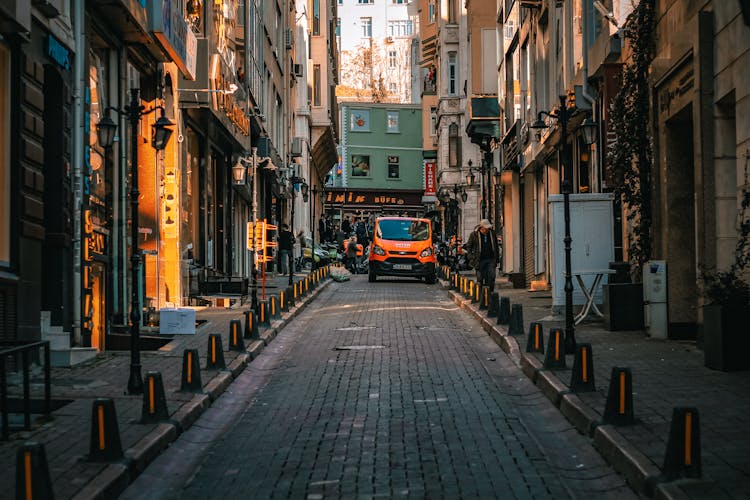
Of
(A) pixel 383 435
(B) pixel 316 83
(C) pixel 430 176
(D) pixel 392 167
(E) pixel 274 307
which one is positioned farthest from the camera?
(D) pixel 392 167

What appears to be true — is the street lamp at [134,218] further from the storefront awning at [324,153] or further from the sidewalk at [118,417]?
the storefront awning at [324,153]

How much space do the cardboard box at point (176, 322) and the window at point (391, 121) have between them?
80989 mm

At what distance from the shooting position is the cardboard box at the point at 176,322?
18125 millimetres

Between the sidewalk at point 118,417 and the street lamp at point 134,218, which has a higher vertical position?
the street lamp at point 134,218

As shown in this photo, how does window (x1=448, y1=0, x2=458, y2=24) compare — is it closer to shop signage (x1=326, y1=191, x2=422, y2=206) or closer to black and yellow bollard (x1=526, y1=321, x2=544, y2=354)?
shop signage (x1=326, y1=191, x2=422, y2=206)

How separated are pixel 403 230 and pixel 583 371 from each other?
28156 mm

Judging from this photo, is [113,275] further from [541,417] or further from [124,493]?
[124,493]

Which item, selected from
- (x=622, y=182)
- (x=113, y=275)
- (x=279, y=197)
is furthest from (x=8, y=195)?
(x=279, y=197)

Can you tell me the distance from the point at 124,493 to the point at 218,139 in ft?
77.8

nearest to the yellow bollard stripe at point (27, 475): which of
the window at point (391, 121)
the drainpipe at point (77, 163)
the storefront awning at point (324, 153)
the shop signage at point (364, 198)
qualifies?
the drainpipe at point (77, 163)

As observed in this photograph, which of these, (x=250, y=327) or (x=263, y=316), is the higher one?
(x=263, y=316)

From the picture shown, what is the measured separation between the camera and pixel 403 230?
3938 centimetres

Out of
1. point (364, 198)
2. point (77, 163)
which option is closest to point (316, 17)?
point (364, 198)

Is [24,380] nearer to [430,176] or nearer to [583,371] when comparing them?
[583,371]
